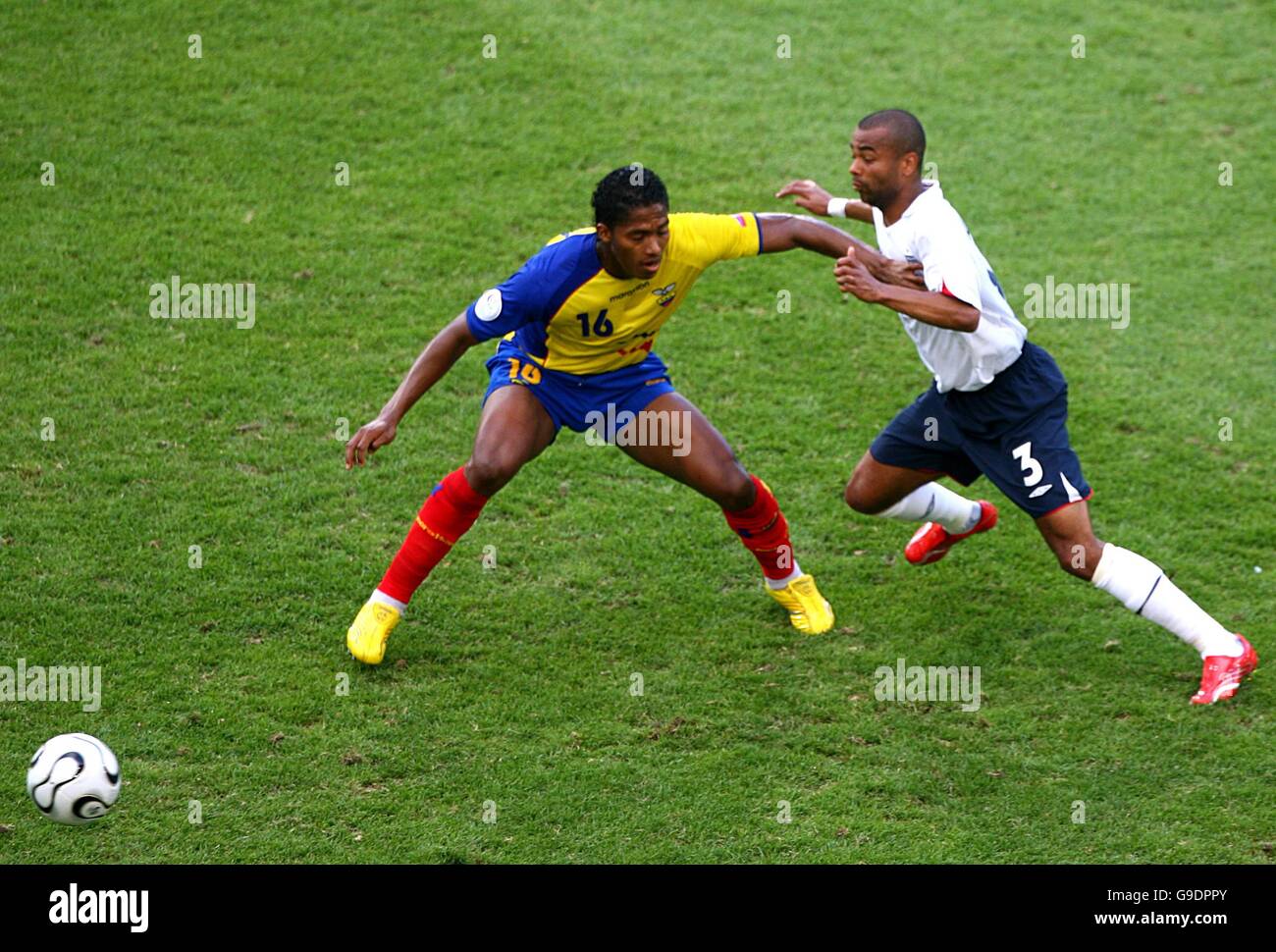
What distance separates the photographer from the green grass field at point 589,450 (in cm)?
578

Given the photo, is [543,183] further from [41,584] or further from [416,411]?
[41,584]

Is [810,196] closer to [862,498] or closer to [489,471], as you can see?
[862,498]

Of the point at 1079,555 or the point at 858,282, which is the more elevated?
the point at 858,282

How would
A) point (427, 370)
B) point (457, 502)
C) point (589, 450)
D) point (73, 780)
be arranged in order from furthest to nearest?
1. point (589, 450)
2. point (457, 502)
3. point (427, 370)
4. point (73, 780)

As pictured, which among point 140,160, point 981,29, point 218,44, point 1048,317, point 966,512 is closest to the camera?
point 966,512

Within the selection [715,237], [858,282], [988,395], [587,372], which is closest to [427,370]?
[587,372]

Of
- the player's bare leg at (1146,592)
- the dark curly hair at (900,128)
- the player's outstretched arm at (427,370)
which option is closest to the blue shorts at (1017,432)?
the player's bare leg at (1146,592)

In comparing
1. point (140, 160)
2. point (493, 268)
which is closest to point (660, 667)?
point (493, 268)

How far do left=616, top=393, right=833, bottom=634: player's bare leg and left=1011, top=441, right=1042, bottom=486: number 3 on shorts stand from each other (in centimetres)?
114

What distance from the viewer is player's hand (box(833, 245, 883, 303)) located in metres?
5.57

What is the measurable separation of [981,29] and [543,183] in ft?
14.0

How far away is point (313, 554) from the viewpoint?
717 centimetres

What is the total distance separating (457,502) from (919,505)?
2.14m

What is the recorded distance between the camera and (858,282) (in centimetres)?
559
